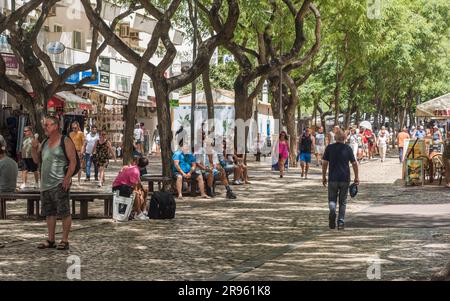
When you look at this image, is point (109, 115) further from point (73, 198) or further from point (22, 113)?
point (73, 198)

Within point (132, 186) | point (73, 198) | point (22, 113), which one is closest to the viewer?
point (73, 198)

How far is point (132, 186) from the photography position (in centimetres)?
1780

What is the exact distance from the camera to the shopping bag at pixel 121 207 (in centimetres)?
1756

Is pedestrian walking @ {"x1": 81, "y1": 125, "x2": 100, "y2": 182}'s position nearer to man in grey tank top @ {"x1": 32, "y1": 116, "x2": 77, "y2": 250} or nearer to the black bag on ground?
the black bag on ground

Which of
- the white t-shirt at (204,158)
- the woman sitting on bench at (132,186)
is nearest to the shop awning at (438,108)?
the white t-shirt at (204,158)

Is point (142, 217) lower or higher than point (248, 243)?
higher

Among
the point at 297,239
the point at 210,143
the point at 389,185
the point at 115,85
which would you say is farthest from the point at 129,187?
the point at 115,85

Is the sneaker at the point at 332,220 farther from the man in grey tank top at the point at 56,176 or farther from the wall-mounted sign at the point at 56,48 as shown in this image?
the wall-mounted sign at the point at 56,48

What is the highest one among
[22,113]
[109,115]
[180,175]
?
[109,115]

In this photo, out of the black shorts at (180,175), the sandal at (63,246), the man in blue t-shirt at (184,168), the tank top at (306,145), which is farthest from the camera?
the tank top at (306,145)

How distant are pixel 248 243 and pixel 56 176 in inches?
111

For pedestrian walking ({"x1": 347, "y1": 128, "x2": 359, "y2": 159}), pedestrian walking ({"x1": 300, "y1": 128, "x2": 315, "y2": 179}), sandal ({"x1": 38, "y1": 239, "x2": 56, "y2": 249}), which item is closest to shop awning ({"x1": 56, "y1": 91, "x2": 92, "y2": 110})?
pedestrian walking ({"x1": 347, "y1": 128, "x2": 359, "y2": 159})

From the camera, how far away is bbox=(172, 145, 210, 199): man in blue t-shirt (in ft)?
75.2

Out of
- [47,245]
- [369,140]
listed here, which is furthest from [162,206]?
[369,140]
